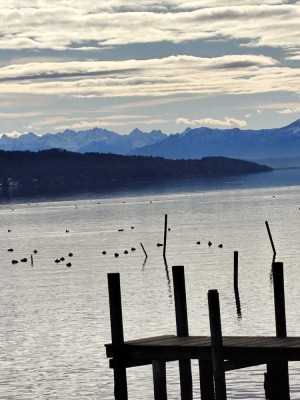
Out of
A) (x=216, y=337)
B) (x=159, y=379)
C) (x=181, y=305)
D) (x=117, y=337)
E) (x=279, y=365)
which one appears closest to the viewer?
(x=216, y=337)

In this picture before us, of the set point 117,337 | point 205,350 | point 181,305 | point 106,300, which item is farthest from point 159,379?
point 106,300

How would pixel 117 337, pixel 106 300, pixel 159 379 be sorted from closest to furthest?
pixel 117 337, pixel 159 379, pixel 106 300

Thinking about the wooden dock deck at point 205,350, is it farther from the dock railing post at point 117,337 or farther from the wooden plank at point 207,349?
the dock railing post at point 117,337

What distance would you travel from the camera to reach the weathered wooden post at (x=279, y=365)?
99.1ft

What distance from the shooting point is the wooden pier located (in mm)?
27234

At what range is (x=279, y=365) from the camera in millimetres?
Answer: 30469

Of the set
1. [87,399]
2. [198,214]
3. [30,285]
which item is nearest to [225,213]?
[198,214]

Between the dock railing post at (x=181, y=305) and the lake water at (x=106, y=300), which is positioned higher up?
Result: the dock railing post at (x=181, y=305)

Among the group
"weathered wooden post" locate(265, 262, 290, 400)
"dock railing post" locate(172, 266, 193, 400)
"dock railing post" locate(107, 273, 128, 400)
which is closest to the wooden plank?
"dock railing post" locate(107, 273, 128, 400)

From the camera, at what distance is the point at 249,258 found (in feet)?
321

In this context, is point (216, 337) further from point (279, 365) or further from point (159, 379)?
point (279, 365)

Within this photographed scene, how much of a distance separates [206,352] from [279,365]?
3.22 metres

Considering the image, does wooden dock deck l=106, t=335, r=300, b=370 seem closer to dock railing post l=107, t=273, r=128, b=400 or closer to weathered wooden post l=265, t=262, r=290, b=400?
dock railing post l=107, t=273, r=128, b=400

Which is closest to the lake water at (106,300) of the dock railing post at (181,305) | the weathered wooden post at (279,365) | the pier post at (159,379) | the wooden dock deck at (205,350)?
the weathered wooden post at (279,365)
